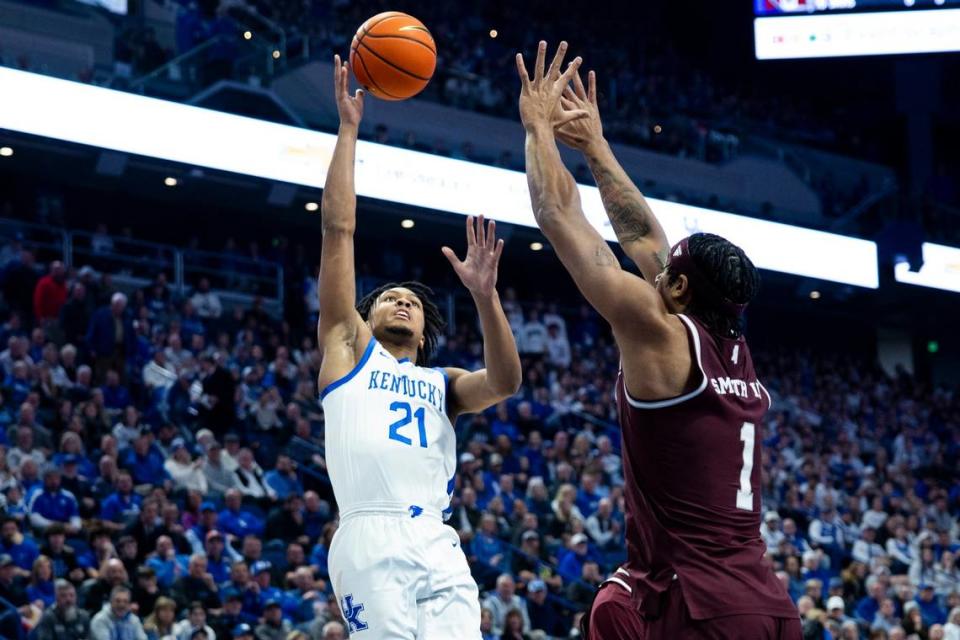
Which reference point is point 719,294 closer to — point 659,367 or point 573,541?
point 659,367

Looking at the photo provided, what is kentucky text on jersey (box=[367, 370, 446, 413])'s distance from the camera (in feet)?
18.3

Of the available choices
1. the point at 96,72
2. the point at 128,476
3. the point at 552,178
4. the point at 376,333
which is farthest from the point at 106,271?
the point at 552,178

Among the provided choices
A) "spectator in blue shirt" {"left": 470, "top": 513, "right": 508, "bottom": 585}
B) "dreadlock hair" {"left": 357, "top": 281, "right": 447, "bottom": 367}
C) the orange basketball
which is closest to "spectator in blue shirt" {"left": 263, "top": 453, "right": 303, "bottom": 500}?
"spectator in blue shirt" {"left": 470, "top": 513, "right": 508, "bottom": 585}

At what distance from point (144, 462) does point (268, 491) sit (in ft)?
4.57

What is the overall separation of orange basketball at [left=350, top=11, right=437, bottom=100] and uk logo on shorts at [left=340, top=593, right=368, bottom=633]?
2.61m

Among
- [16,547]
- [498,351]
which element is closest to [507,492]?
[16,547]

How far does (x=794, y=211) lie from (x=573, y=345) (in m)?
5.55

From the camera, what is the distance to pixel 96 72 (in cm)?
1786

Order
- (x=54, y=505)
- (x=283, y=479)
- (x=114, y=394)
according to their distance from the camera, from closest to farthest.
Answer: (x=54, y=505)
(x=283, y=479)
(x=114, y=394)

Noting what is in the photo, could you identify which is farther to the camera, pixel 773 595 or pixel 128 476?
pixel 128 476

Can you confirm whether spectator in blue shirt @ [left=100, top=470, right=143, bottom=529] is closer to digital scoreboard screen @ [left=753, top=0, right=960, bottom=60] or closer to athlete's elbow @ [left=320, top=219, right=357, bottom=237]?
athlete's elbow @ [left=320, top=219, right=357, bottom=237]

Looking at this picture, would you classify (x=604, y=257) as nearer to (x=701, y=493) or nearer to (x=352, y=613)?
(x=701, y=493)

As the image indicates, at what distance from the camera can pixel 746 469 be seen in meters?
4.32

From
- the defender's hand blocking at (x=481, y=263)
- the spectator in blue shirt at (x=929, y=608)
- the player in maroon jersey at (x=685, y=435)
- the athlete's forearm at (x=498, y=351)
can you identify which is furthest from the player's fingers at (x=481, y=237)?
the spectator in blue shirt at (x=929, y=608)
